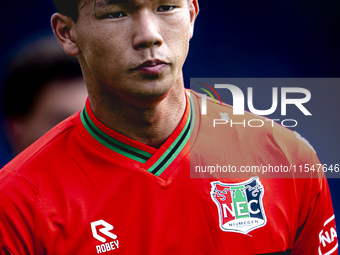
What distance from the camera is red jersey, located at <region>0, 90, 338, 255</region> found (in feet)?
5.03

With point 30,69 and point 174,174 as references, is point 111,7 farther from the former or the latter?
point 30,69

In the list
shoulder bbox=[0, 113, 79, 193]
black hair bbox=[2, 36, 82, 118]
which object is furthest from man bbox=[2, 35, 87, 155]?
shoulder bbox=[0, 113, 79, 193]

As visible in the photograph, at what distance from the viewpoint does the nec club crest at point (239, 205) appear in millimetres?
1691

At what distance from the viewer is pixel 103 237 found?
Answer: 155cm

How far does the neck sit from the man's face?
0.32 ft

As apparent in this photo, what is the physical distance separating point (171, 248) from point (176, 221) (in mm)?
107

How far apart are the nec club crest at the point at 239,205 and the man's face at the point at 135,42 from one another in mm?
521

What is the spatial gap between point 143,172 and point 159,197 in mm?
122

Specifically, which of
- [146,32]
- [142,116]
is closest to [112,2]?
[146,32]

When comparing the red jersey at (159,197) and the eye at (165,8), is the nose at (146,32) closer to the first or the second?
the eye at (165,8)

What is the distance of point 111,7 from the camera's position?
1458 mm

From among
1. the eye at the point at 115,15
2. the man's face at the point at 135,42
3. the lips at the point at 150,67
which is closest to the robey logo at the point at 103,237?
the man's face at the point at 135,42

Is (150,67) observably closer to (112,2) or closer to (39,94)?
(112,2)

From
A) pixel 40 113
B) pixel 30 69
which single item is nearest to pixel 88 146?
pixel 40 113
